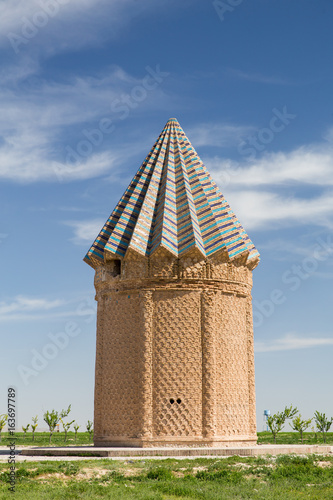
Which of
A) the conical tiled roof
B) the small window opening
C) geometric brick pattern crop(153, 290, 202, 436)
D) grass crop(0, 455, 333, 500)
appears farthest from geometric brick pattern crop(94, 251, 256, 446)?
grass crop(0, 455, 333, 500)

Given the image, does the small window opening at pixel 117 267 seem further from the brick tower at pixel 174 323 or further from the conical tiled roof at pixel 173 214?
the conical tiled roof at pixel 173 214

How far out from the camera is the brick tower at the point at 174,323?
41.9ft

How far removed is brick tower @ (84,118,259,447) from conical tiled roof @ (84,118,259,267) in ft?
0.09

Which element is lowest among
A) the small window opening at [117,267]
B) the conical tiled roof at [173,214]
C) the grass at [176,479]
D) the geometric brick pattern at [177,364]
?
the grass at [176,479]

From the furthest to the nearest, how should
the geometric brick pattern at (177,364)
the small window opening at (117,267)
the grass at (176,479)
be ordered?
1. the small window opening at (117,267)
2. the geometric brick pattern at (177,364)
3. the grass at (176,479)

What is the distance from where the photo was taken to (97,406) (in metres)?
14.0

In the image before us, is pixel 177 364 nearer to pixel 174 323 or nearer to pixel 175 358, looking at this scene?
pixel 175 358

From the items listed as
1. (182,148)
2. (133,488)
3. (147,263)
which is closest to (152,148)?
(182,148)

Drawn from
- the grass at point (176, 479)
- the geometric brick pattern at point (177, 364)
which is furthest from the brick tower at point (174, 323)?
the grass at point (176, 479)

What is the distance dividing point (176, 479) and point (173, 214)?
6594mm

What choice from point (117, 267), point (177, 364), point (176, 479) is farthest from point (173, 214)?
point (176, 479)

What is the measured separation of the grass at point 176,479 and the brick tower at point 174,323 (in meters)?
2.53

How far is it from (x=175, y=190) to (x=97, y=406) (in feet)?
17.6

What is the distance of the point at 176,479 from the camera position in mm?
8781
